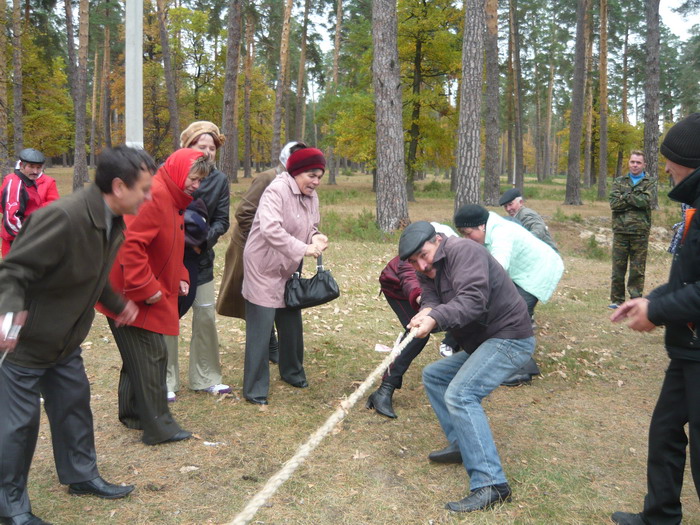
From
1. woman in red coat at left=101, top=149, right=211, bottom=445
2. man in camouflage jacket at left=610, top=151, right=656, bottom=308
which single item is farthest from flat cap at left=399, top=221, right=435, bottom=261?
man in camouflage jacket at left=610, top=151, right=656, bottom=308

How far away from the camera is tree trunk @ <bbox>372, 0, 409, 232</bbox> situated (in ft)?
42.9

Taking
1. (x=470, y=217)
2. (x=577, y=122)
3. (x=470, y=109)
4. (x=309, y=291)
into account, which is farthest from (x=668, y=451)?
(x=577, y=122)

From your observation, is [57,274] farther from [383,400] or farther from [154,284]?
[383,400]

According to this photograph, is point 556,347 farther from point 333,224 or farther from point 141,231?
point 333,224

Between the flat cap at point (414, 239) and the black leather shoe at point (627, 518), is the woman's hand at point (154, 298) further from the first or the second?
the black leather shoe at point (627, 518)

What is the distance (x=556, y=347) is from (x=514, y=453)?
9.99ft

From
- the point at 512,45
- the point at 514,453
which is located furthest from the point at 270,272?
the point at 512,45

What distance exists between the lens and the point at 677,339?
3.07 metres

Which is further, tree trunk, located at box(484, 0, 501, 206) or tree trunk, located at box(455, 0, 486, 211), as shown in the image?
tree trunk, located at box(484, 0, 501, 206)

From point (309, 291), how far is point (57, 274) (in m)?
2.28

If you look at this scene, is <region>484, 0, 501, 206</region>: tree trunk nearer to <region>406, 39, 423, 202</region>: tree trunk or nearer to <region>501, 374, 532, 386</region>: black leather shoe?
<region>406, 39, 423, 202</region>: tree trunk

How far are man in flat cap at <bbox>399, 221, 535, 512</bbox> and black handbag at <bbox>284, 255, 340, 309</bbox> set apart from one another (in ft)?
4.09

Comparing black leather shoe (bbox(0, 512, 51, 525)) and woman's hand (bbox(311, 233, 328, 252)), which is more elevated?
woman's hand (bbox(311, 233, 328, 252))

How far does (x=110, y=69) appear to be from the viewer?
38281 millimetres
